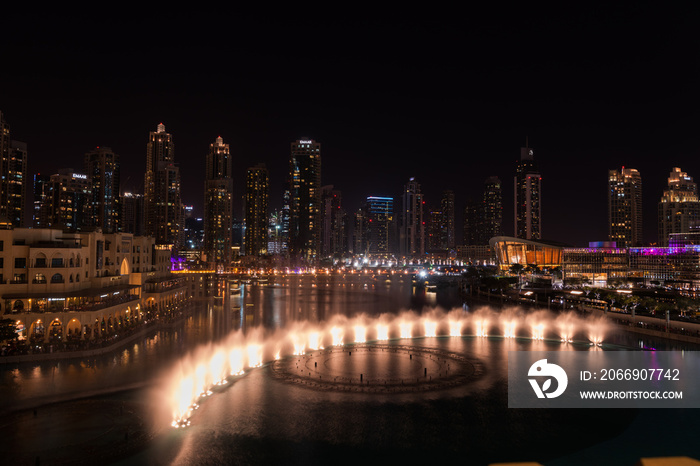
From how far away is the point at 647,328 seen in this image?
149 ft

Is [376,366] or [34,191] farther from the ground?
[34,191]

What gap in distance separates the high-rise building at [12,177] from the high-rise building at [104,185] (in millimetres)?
36758

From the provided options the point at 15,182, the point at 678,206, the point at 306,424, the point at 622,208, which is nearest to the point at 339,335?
the point at 306,424

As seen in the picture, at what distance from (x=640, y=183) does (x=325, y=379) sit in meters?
186

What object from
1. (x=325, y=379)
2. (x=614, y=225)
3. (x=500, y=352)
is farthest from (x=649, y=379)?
(x=614, y=225)

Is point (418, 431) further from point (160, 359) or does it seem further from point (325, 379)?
point (160, 359)

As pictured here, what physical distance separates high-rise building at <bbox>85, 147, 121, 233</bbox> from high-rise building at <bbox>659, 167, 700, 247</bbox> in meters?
169

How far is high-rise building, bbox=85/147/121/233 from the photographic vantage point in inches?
6267

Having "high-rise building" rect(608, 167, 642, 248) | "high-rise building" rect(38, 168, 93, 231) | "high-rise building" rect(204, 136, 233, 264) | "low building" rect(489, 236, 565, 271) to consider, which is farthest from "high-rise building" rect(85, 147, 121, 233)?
"high-rise building" rect(608, 167, 642, 248)

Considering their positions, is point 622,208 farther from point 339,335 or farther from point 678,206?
point 339,335

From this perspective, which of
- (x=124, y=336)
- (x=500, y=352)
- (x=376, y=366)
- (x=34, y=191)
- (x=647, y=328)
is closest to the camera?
(x=376, y=366)

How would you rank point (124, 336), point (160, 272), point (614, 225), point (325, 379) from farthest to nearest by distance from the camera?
point (614, 225), point (160, 272), point (124, 336), point (325, 379)

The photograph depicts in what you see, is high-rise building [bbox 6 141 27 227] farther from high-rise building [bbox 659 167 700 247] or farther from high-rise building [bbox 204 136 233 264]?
high-rise building [bbox 659 167 700 247]

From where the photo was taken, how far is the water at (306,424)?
60.2 feet
